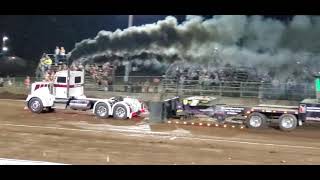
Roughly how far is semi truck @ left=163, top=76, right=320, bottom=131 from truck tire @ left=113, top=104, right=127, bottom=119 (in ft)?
5.91

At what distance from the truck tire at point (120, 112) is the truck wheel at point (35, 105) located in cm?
338

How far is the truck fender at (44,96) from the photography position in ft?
64.9

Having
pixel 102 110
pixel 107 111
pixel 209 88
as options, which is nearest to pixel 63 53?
pixel 102 110

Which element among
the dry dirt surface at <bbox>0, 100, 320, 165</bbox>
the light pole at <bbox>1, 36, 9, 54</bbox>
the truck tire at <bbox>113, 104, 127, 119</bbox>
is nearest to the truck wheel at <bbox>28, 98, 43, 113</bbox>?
the dry dirt surface at <bbox>0, 100, 320, 165</bbox>

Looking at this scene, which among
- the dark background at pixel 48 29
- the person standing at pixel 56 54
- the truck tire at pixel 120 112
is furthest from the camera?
the person standing at pixel 56 54

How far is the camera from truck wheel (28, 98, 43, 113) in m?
19.9

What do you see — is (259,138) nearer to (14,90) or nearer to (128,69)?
(128,69)

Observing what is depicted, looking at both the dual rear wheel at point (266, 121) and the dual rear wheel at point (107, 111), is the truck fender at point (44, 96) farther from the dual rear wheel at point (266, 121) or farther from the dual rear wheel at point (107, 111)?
the dual rear wheel at point (266, 121)

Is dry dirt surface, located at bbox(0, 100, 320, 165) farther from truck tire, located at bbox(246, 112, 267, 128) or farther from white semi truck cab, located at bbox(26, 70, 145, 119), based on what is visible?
white semi truck cab, located at bbox(26, 70, 145, 119)

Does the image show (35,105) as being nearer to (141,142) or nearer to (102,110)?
(102,110)

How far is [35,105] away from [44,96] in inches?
25.5

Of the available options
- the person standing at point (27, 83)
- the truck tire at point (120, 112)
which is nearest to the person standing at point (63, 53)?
the person standing at point (27, 83)

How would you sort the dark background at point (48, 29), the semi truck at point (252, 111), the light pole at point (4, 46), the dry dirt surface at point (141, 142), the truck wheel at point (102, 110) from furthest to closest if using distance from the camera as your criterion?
the truck wheel at point (102, 110), the light pole at point (4, 46), the dark background at point (48, 29), the semi truck at point (252, 111), the dry dirt surface at point (141, 142)
